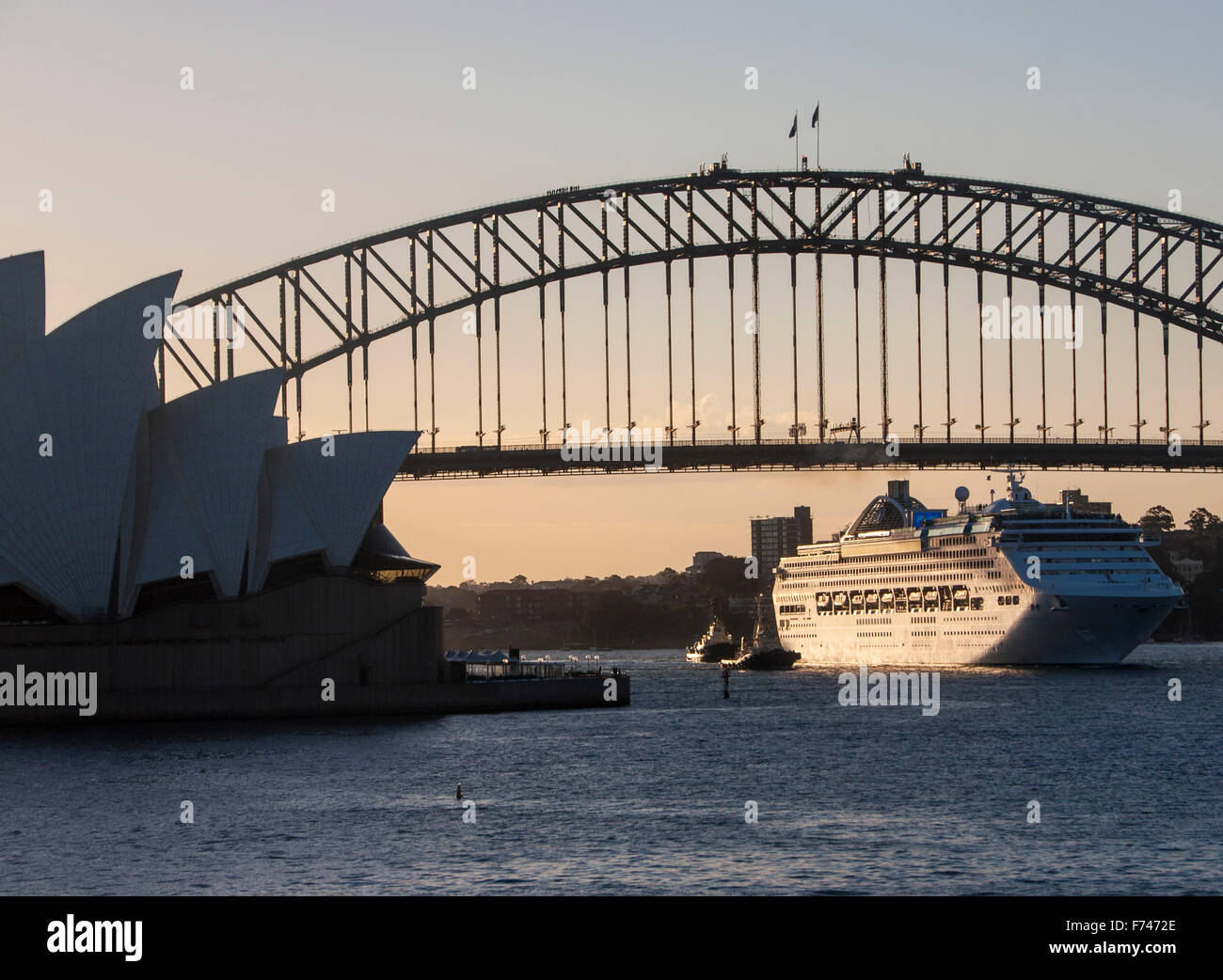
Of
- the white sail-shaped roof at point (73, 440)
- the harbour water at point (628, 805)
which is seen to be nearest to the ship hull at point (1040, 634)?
the harbour water at point (628, 805)

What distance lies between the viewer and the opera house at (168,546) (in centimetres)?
4234

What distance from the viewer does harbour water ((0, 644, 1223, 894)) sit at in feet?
63.0

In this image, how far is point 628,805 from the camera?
25.5m

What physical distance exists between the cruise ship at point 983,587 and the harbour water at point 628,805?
64.0 ft

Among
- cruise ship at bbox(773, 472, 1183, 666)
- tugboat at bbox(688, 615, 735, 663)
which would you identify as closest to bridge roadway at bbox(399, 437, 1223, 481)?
cruise ship at bbox(773, 472, 1183, 666)

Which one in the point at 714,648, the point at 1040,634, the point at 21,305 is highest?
the point at 21,305

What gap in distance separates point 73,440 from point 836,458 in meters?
29.3

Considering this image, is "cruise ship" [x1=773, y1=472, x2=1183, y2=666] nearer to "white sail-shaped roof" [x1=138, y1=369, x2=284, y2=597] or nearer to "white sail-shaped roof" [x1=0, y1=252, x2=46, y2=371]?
"white sail-shaped roof" [x1=138, y1=369, x2=284, y2=597]

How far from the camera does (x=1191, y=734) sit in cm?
3741

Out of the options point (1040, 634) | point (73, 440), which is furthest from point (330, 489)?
point (1040, 634)

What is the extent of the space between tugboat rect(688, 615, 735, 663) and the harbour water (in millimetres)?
59385

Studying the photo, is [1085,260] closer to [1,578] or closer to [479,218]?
[479,218]

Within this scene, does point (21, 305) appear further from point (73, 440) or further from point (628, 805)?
point (628, 805)
